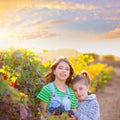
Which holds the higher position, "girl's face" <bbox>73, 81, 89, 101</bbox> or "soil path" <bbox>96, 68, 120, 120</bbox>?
"girl's face" <bbox>73, 81, 89, 101</bbox>

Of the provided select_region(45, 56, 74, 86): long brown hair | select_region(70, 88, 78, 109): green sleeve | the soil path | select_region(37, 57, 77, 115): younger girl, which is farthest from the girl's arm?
the soil path

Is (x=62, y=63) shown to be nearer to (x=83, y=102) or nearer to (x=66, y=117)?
(x=83, y=102)

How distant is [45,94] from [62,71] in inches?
17.4

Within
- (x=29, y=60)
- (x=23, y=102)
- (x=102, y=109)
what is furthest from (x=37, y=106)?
(x=102, y=109)

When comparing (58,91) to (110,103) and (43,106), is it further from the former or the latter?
(110,103)

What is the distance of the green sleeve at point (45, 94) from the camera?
6.07 meters

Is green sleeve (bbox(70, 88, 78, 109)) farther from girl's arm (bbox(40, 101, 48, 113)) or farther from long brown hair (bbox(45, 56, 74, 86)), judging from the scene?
girl's arm (bbox(40, 101, 48, 113))

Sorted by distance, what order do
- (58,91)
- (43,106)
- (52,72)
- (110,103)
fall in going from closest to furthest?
(43,106) → (58,91) → (52,72) → (110,103)

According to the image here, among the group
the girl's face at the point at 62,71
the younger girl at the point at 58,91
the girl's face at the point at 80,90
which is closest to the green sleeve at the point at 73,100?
the younger girl at the point at 58,91

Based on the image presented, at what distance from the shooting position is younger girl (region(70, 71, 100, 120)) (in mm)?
6285

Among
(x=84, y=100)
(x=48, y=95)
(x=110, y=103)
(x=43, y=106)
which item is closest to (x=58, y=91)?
(x=48, y=95)

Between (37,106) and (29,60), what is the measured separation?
2.50 feet

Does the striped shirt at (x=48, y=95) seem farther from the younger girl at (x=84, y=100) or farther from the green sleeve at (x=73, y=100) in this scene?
the younger girl at (x=84, y=100)

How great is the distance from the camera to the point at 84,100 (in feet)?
21.4
